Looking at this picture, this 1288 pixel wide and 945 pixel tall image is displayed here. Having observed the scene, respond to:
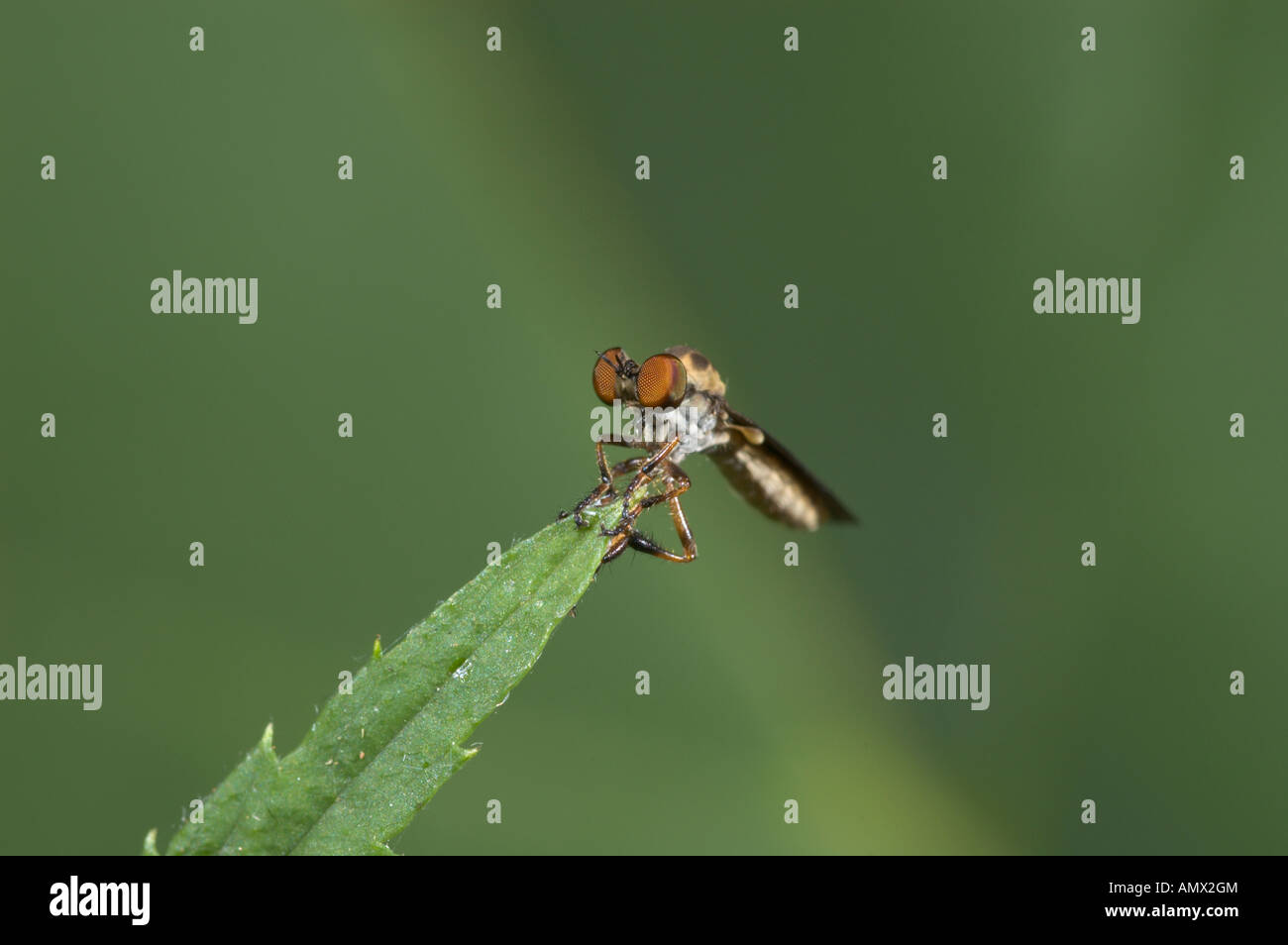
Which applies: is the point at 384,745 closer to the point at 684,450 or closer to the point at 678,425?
the point at 678,425

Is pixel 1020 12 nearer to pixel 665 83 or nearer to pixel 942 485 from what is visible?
pixel 665 83

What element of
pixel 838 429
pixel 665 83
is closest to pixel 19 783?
pixel 838 429

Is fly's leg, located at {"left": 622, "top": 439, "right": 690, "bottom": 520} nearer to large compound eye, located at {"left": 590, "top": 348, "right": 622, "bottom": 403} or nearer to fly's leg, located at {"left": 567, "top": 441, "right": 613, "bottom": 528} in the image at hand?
fly's leg, located at {"left": 567, "top": 441, "right": 613, "bottom": 528}

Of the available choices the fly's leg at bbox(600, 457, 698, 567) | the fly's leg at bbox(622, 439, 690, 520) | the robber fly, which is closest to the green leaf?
the fly's leg at bbox(600, 457, 698, 567)

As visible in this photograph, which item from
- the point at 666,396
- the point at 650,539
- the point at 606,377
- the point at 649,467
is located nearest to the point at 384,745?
the point at 650,539

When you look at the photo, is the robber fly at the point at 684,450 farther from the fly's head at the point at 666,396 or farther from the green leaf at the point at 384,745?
the green leaf at the point at 384,745
